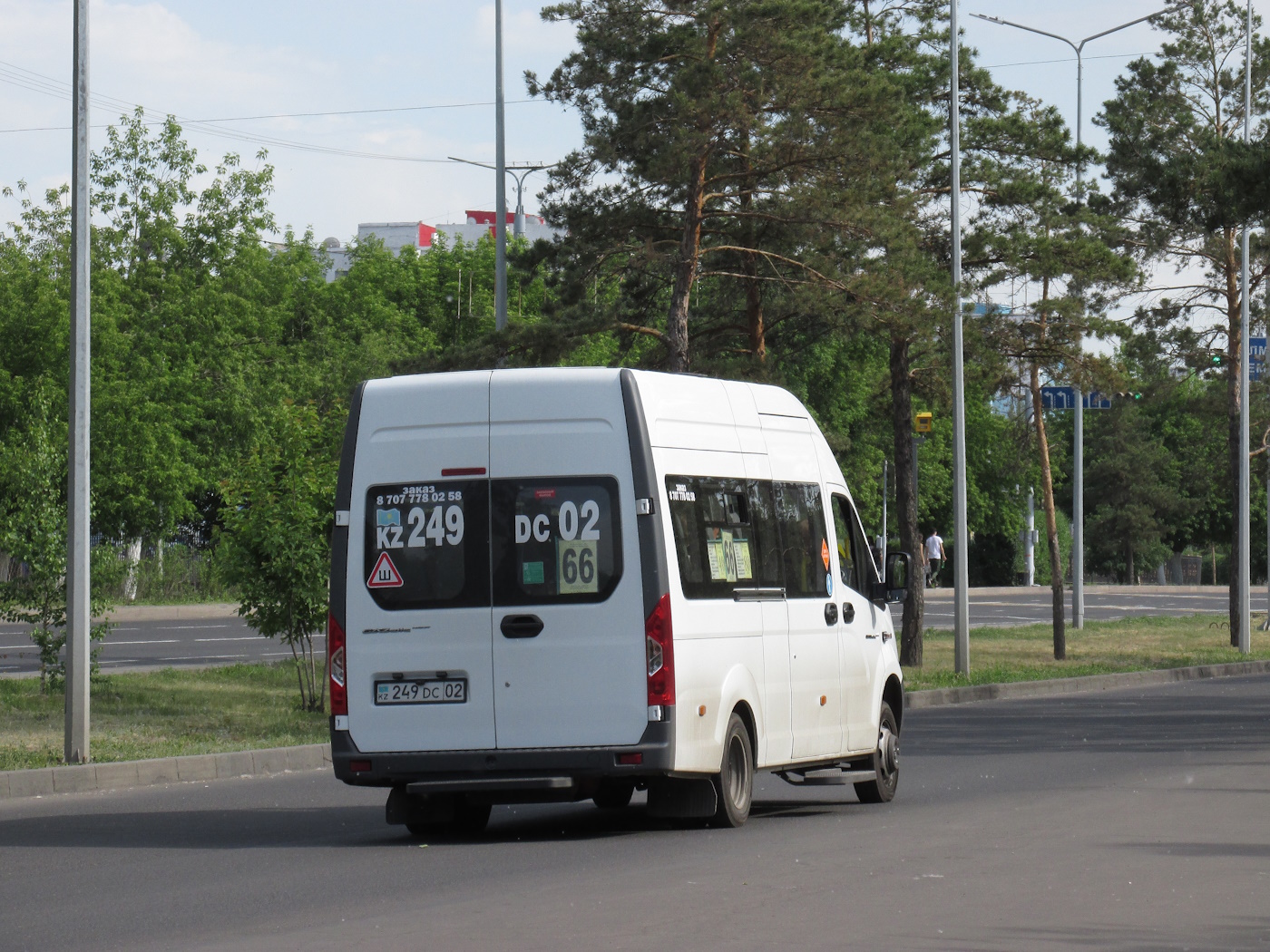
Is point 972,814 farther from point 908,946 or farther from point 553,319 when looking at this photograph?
point 553,319

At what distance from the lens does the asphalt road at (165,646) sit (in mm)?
26531

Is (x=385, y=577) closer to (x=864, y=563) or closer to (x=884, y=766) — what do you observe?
(x=864, y=563)

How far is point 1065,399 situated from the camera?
35.2 m

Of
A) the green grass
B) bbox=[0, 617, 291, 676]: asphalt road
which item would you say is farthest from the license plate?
bbox=[0, 617, 291, 676]: asphalt road

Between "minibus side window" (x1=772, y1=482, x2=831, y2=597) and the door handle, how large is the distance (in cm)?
200

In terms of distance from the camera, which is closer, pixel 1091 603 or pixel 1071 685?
pixel 1071 685

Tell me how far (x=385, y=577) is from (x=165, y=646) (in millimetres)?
20955

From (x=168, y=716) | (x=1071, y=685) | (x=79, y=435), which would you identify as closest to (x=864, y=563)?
(x=79, y=435)

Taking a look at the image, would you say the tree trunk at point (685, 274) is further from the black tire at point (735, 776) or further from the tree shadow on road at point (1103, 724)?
the black tire at point (735, 776)

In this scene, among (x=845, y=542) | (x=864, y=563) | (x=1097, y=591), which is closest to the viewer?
(x=845, y=542)

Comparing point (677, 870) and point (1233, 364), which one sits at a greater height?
point (1233, 364)

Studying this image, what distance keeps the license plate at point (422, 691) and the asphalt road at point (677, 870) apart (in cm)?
82

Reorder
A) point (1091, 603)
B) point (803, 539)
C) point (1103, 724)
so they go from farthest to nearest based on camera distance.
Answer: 1. point (1091, 603)
2. point (1103, 724)
3. point (803, 539)

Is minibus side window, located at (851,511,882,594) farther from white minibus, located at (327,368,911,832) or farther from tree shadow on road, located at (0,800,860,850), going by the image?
white minibus, located at (327,368,911,832)
